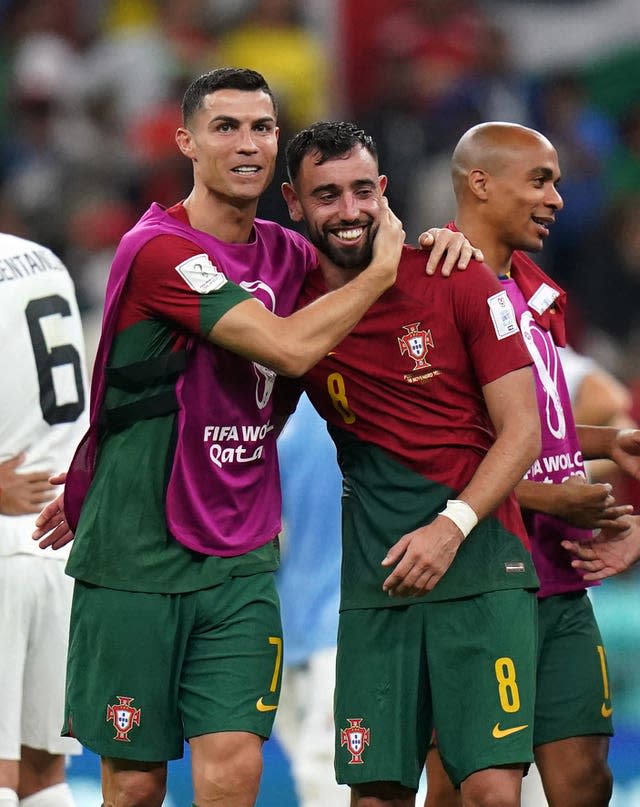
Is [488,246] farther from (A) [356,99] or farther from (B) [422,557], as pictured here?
(A) [356,99]

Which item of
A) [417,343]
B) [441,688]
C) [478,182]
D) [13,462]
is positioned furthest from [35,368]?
[441,688]

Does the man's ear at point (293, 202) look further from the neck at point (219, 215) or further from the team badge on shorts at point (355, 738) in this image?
the team badge on shorts at point (355, 738)

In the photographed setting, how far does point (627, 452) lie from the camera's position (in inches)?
206

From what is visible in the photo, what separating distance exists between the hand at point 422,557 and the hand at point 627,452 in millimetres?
1029

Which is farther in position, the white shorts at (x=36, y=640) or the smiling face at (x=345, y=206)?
the white shorts at (x=36, y=640)

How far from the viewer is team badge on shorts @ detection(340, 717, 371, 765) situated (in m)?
4.60

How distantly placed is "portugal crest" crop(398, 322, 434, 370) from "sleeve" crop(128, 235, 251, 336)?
467 mm

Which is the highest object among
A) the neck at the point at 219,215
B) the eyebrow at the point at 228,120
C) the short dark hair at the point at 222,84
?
the short dark hair at the point at 222,84

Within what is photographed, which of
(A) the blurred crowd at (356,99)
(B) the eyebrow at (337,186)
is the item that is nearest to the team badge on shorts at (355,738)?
(B) the eyebrow at (337,186)

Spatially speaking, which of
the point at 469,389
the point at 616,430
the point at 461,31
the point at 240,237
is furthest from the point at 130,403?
the point at 461,31

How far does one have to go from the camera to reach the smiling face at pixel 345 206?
15.2 feet

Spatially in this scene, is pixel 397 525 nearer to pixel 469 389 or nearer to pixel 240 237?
pixel 469 389

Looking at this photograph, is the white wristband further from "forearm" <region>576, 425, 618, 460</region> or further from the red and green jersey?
"forearm" <region>576, 425, 618, 460</region>

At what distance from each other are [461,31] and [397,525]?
27.1 feet
